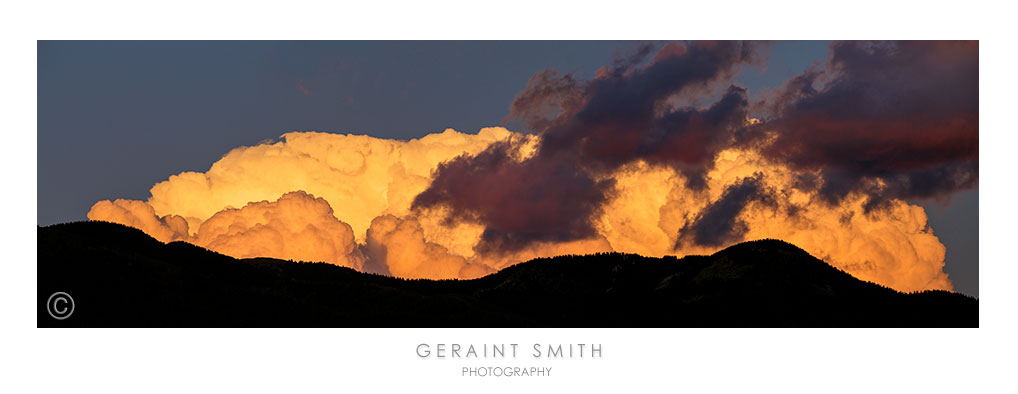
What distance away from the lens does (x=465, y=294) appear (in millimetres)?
49000

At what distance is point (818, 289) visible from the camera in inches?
1690

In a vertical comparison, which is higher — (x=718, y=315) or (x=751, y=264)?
(x=751, y=264)

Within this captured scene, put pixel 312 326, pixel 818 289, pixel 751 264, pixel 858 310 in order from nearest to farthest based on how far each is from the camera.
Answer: pixel 312 326, pixel 858 310, pixel 818 289, pixel 751 264

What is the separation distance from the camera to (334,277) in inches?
2010

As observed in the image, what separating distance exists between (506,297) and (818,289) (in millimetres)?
19241

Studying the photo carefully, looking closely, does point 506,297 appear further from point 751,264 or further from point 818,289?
point 818,289

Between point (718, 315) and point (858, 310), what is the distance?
6889mm

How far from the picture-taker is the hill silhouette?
3478cm

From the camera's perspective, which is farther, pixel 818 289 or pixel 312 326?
pixel 818 289

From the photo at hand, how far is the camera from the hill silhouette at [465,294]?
114ft
